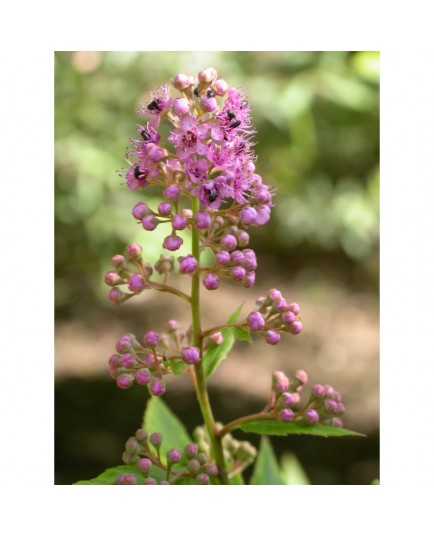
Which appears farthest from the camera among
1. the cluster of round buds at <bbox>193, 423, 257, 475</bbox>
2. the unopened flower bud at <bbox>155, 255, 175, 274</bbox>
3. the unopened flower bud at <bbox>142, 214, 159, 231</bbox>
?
the cluster of round buds at <bbox>193, 423, 257, 475</bbox>

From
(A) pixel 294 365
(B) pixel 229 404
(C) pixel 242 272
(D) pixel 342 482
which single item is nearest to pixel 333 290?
(A) pixel 294 365

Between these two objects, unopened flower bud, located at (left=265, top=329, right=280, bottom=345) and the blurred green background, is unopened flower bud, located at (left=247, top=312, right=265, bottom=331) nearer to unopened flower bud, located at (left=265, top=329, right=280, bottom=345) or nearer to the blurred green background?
unopened flower bud, located at (left=265, top=329, right=280, bottom=345)

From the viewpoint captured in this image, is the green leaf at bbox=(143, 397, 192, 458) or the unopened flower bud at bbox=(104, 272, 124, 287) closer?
the unopened flower bud at bbox=(104, 272, 124, 287)

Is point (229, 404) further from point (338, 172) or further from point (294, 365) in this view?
point (338, 172)

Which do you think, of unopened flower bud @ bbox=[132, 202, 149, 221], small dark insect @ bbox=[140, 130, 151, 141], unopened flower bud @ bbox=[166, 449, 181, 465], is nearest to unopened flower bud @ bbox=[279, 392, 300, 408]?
unopened flower bud @ bbox=[166, 449, 181, 465]

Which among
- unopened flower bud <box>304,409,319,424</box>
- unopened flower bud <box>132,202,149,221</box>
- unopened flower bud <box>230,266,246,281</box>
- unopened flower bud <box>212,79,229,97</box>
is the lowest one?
unopened flower bud <box>304,409,319,424</box>

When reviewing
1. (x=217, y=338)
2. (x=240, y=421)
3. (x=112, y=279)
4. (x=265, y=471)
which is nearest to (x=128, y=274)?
(x=112, y=279)
